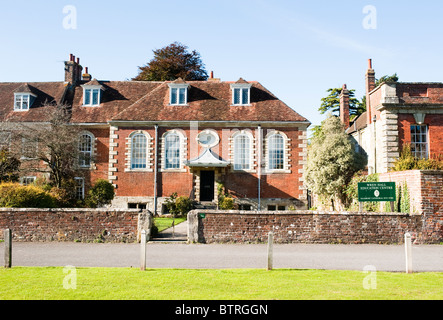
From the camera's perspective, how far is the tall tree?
4088 cm

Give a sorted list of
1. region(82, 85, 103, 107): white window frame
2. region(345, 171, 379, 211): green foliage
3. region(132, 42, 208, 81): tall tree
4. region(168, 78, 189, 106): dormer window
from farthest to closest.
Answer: region(132, 42, 208, 81): tall tree → region(82, 85, 103, 107): white window frame → region(168, 78, 189, 106): dormer window → region(345, 171, 379, 211): green foliage

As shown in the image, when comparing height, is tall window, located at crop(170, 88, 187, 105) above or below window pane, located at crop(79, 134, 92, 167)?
above

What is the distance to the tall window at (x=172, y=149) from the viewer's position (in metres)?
27.7

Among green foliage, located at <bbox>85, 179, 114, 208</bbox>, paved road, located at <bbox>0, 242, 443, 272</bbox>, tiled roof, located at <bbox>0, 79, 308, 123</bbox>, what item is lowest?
paved road, located at <bbox>0, 242, 443, 272</bbox>

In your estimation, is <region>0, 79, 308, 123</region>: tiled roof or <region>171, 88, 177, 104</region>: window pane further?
<region>171, 88, 177, 104</region>: window pane

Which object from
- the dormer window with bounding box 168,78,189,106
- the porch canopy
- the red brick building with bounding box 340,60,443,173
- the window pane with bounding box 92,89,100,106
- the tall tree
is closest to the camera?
the red brick building with bounding box 340,60,443,173

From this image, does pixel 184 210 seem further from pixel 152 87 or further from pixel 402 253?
pixel 402 253

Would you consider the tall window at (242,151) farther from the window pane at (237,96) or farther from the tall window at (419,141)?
the tall window at (419,141)

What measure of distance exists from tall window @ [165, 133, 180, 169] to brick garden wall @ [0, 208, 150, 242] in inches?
494

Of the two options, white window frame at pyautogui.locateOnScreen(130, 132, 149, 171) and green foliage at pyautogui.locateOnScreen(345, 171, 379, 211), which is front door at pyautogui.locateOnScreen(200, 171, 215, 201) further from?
green foliage at pyautogui.locateOnScreen(345, 171, 379, 211)

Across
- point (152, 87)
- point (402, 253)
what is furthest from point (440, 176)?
point (152, 87)

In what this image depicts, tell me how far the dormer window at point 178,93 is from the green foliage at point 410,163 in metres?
15.2

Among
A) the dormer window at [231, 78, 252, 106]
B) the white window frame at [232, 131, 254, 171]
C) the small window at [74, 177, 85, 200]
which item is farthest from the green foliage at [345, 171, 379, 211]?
the small window at [74, 177, 85, 200]
